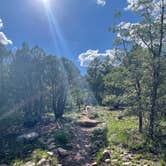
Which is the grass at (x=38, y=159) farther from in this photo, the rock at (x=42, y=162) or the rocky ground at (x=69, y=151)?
the rock at (x=42, y=162)

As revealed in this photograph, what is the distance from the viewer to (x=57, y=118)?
24.8 meters

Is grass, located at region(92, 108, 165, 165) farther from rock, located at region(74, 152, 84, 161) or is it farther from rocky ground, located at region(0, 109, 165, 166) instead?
rock, located at region(74, 152, 84, 161)

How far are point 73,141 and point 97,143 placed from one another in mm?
1805

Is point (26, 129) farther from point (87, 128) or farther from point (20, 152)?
point (20, 152)

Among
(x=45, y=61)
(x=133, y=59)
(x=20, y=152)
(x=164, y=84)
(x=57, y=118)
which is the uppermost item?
(x=45, y=61)

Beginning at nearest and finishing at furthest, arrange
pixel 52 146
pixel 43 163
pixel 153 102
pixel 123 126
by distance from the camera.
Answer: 1. pixel 43 163
2. pixel 153 102
3. pixel 52 146
4. pixel 123 126

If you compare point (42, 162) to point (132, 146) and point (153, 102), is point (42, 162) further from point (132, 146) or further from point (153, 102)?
point (153, 102)

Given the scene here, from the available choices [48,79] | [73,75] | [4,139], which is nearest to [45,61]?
[48,79]

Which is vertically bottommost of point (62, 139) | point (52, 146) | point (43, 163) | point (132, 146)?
point (43, 163)

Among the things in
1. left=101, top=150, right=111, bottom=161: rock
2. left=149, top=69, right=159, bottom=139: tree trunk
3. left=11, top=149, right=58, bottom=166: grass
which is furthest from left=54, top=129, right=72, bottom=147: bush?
left=149, top=69, right=159, bottom=139: tree trunk

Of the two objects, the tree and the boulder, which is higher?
the tree

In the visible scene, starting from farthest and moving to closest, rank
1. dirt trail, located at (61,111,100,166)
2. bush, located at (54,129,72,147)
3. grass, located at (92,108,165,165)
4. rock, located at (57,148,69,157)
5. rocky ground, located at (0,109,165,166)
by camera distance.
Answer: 1. bush, located at (54,129,72,147)
2. rock, located at (57,148,69,157)
3. dirt trail, located at (61,111,100,166)
4. rocky ground, located at (0,109,165,166)
5. grass, located at (92,108,165,165)

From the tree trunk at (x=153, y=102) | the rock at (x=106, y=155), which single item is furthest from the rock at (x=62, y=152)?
the tree trunk at (x=153, y=102)

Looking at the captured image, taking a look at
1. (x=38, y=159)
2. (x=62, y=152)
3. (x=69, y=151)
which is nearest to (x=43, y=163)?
(x=38, y=159)
